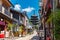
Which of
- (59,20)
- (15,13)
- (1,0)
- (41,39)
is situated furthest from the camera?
(15,13)

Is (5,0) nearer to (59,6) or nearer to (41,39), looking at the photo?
(41,39)

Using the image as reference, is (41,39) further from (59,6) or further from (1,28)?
(1,28)

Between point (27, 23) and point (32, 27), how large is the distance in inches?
308

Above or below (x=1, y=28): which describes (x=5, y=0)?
above

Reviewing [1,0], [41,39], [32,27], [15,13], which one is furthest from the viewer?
[32,27]

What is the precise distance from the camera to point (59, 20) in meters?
13.7

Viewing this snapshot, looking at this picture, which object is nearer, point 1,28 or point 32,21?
point 1,28

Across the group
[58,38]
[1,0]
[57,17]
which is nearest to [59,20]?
[57,17]

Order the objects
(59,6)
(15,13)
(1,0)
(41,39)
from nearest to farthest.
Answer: (59,6)
(41,39)
(1,0)
(15,13)

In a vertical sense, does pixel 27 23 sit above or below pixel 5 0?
below

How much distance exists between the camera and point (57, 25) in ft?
45.8

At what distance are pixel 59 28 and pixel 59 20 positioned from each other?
501mm

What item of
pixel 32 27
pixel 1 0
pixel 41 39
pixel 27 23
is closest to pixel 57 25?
pixel 41 39

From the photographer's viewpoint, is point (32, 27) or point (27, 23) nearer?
point (32, 27)
